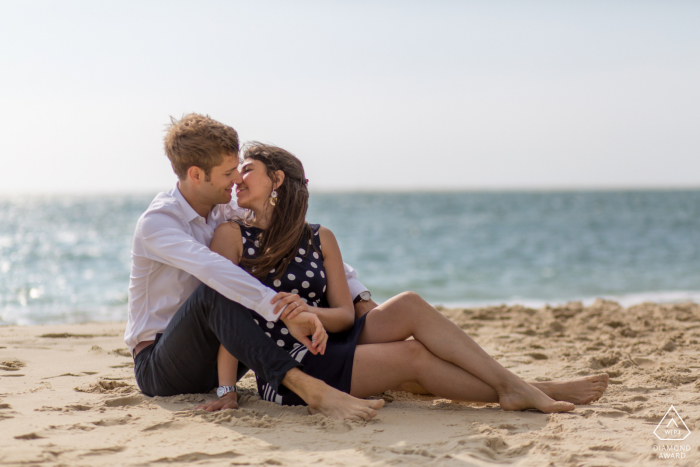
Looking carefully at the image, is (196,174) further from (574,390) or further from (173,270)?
(574,390)

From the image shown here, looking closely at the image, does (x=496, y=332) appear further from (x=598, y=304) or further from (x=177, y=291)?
(x=177, y=291)

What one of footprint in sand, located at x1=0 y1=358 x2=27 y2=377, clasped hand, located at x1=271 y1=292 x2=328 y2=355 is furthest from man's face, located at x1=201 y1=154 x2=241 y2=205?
footprint in sand, located at x1=0 y1=358 x2=27 y2=377

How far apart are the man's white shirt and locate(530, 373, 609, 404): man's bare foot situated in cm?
150

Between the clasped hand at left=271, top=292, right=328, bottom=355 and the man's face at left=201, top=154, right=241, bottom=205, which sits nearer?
the clasped hand at left=271, top=292, right=328, bottom=355

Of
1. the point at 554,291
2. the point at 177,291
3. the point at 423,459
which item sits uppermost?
the point at 177,291

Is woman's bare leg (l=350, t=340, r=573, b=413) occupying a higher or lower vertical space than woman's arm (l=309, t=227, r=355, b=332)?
lower

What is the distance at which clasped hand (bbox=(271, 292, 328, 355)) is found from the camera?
8.77ft

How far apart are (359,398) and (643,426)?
52.4 inches

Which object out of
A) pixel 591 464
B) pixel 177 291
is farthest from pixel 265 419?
pixel 591 464

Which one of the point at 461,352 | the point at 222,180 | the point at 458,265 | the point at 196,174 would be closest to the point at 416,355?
the point at 461,352

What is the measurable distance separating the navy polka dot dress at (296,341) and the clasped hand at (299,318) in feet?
0.44

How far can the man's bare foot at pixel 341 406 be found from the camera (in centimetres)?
266

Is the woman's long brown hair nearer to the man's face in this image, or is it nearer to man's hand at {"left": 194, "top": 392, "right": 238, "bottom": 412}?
the man's face

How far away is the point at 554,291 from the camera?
9773 millimetres
